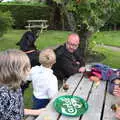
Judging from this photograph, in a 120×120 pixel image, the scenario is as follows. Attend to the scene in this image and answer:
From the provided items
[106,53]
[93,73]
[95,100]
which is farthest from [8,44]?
[95,100]

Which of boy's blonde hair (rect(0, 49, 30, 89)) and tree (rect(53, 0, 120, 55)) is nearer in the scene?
boy's blonde hair (rect(0, 49, 30, 89))

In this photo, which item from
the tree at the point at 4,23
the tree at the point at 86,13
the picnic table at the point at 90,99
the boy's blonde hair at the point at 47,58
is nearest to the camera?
the picnic table at the point at 90,99

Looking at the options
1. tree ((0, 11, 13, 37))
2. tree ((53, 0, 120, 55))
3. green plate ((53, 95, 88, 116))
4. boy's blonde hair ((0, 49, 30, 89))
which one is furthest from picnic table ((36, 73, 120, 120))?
tree ((0, 11, 13, 37))

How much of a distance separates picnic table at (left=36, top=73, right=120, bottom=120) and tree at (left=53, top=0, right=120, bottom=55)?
5504 mm

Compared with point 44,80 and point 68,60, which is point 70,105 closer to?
point 44,80

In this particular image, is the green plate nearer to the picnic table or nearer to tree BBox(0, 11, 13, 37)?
the picnic table

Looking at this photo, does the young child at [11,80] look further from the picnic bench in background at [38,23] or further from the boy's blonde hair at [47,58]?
the picnic bench in background at [38,23]

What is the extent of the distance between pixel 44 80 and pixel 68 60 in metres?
1.04

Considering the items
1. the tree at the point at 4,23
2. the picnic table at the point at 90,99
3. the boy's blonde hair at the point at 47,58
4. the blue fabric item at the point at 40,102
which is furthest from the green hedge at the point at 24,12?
the boy's blonde hair at the point at 47,58

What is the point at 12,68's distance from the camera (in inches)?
128

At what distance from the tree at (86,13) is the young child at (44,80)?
6013 millimetres

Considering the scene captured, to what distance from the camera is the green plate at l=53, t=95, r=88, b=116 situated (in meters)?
3.87

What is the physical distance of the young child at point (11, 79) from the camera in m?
3.26

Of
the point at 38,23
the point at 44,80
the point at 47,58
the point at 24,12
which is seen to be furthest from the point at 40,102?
the point at 24,12
